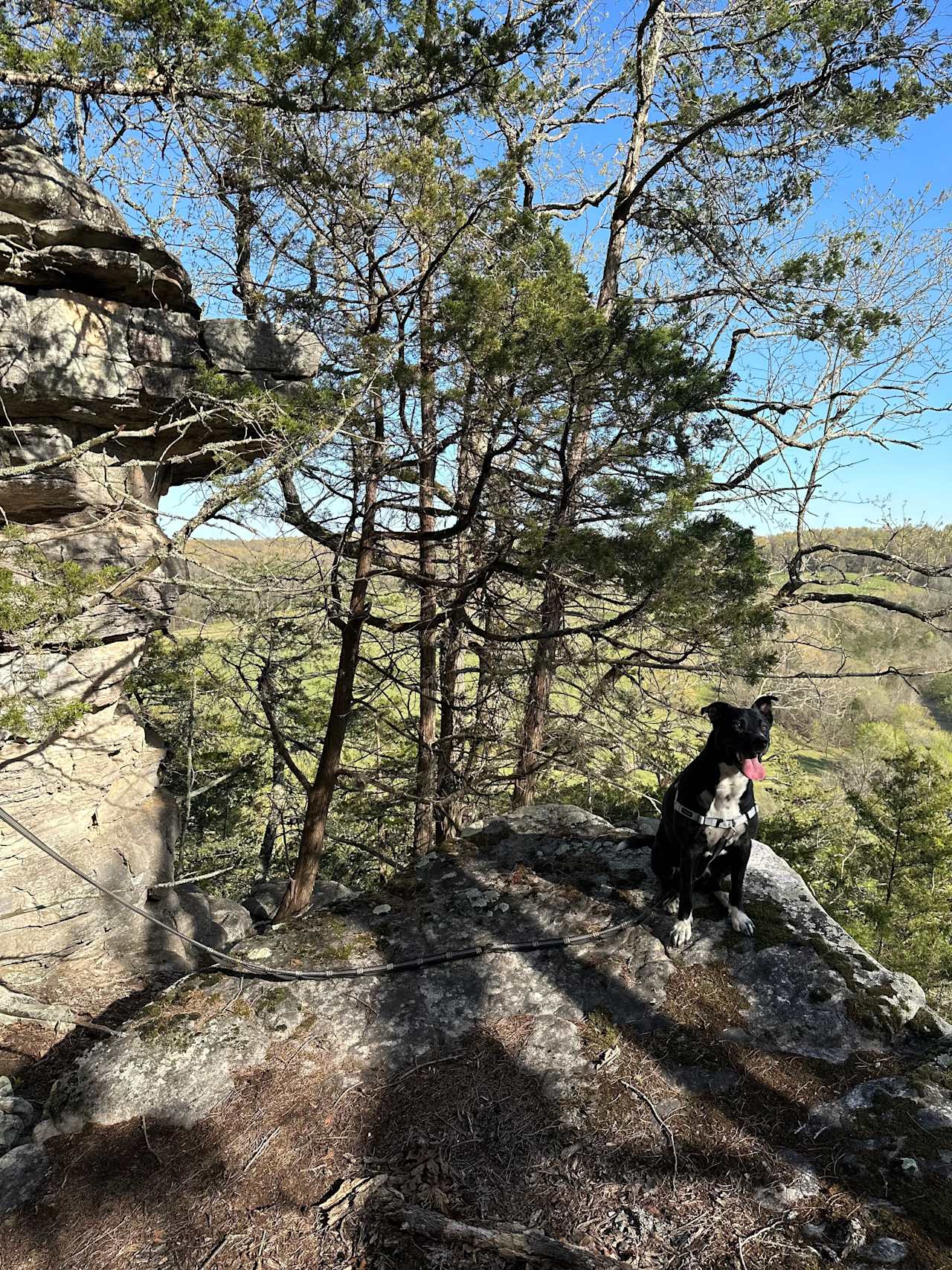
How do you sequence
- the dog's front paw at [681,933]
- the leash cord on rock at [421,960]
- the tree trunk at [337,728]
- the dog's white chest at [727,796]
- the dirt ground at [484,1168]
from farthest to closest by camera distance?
the tree trunk at [337,728]
the leash cord on rock at [421,960]
the dog's front paw at [681,933]
the dog's white chest at [727,796]
the dirt ground at [484,1168]

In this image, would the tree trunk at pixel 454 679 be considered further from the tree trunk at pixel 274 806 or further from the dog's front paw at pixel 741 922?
the tree trunk at pixel 274 806

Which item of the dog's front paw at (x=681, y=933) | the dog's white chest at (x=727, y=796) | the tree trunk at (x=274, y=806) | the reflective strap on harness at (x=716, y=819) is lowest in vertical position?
the tree trunk at (x=274, y=806)

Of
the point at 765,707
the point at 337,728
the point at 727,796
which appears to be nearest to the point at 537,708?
the point at 337,728

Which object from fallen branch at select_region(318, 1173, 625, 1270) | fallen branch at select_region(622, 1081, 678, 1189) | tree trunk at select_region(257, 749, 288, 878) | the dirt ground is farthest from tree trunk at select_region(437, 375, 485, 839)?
fallen branch at select_region(318, 1173, 625, 1270)

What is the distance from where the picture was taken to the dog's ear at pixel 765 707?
3.42 metres

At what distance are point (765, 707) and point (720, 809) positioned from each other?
60 cm

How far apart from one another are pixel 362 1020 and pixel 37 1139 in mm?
1601

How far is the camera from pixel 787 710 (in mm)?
7586

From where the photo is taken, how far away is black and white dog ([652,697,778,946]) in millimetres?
3402

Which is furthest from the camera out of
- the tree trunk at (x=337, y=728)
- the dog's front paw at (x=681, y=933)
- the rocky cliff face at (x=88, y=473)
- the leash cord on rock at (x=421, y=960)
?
the tree trunk at (x=337, y=728)

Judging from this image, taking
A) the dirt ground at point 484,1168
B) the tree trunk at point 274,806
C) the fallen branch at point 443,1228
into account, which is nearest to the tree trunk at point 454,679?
the tree trunk at point 274,806

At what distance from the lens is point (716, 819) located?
354 cm

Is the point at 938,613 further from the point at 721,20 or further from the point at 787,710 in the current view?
the point at 721,20

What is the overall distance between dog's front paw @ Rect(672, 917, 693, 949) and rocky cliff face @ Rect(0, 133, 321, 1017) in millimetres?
4284
